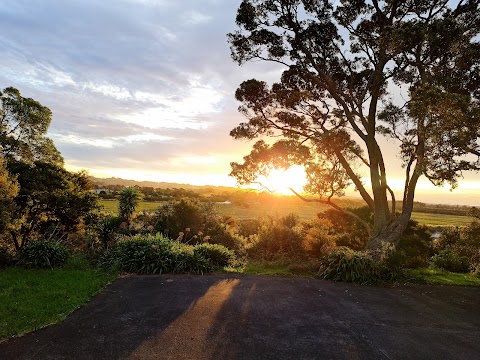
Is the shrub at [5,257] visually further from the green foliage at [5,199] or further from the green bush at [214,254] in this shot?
the green bush at [214,254]

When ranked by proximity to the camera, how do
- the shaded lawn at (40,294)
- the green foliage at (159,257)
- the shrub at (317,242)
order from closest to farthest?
the shaded lawn at (40,294) < the green foliage at (159,257) < the shrub at (317,242)

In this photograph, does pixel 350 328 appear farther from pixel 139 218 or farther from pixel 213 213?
pixel 139 218

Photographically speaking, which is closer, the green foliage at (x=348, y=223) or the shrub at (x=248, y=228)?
the green foliage at (x=348, y=223)

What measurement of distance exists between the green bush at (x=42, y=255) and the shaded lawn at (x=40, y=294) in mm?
486

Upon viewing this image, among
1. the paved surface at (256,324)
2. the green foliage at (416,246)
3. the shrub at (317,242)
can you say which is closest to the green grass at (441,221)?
the green foliage at (416,246)

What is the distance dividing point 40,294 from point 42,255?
3.34 metres

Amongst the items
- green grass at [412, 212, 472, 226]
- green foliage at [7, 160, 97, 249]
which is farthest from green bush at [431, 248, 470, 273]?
green foliage at [7, 160, 97, 249]

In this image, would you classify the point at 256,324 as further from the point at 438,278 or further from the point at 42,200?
the point at 42,200

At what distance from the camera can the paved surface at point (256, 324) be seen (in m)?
5.43

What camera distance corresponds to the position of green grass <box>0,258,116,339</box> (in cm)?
636

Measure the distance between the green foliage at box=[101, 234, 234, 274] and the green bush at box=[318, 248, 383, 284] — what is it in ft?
13.0

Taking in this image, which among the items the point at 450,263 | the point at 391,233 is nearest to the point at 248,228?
the point at 391,233

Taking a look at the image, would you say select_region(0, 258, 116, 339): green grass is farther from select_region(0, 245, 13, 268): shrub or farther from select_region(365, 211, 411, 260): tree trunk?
select_region(365, 211, 411, 260): tree trunk

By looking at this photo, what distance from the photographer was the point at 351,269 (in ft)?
→ 35.8
